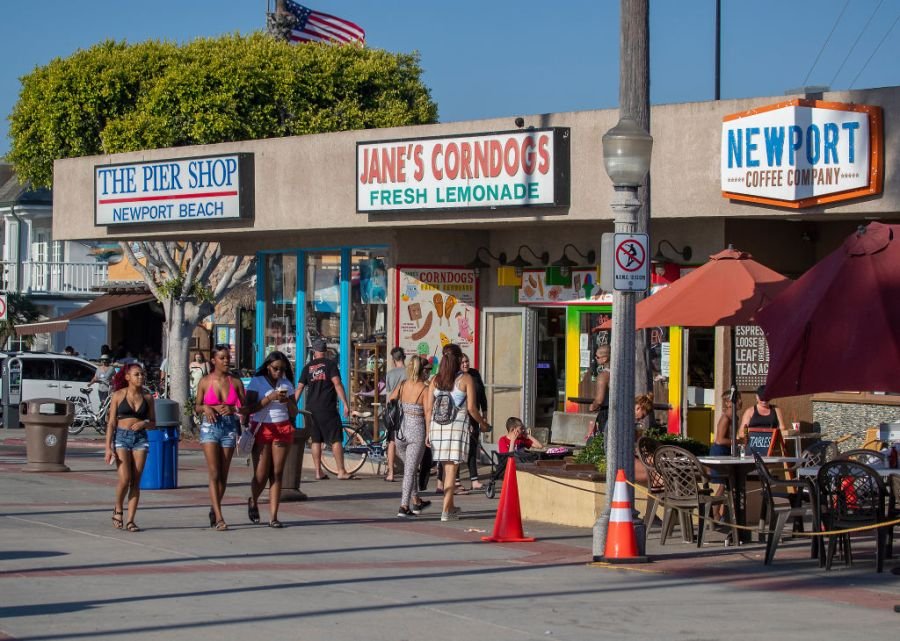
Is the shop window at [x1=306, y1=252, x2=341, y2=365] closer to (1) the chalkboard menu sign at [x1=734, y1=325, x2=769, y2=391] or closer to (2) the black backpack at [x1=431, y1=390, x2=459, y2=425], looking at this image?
(1) the chalkboard menu sign at [x1=734, y1=325, x2=769, y2=391]

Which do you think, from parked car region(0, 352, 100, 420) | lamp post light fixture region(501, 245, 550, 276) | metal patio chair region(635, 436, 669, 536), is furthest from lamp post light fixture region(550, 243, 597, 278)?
parked car region(0, 352, 100, 420)

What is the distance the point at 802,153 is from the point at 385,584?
7726 millimetres

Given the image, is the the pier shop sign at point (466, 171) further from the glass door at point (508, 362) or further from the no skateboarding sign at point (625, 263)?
the no skateboarding sign at point (625, 263)

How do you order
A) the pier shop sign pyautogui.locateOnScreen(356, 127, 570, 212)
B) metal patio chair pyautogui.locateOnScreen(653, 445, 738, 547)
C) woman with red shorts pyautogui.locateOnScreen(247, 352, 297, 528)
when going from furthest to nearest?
the pier shop sign pyautogui.locateOnScreen(356, 127, 570, 212) < woman with red shorts pyautogui.locateOnScreen(247, 352, 297, 528) < metal patio chair pyautogui.locateOnScreen(653, 445, 738, 547)

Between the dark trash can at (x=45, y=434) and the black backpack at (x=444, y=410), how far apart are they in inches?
297

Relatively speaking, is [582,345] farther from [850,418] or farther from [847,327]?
[847,327]

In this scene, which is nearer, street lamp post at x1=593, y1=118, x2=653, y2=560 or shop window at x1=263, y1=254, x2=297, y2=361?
street lamp post at x1=593, y1=118, x2=653, y2=560

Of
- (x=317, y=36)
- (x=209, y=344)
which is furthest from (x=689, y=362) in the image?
(x=209, y=344)

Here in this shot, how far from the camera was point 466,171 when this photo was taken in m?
19.0

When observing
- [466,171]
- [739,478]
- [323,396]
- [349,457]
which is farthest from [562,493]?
[349,457]

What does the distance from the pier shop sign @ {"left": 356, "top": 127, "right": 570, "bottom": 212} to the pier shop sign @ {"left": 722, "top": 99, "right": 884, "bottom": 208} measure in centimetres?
242

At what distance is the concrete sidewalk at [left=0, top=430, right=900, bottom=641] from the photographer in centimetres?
900

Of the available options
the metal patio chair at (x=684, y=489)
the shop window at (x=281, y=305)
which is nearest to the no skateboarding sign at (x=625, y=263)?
the metal patio chair at (x=684, y=489)

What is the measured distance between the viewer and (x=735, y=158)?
16.5 meters
